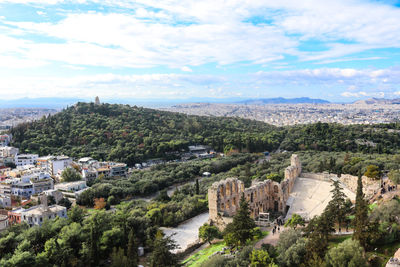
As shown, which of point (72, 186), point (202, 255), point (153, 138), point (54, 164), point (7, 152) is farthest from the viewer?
point (153, 138)

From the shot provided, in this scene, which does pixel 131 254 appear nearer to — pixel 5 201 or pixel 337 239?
pixel 337 239

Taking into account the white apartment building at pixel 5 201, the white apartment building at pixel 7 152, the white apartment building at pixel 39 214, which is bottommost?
the white apartment building at pixel 5 201

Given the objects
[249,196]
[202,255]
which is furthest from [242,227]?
[249,196]

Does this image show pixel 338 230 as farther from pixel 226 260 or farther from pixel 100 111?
pixel 100 111

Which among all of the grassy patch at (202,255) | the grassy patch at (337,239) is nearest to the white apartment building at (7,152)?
the grassy patch at (202,255)

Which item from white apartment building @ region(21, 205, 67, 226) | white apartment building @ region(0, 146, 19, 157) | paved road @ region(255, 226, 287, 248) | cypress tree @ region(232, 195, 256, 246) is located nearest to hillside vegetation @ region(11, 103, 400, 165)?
white apartment building @ region(0, 146, 19, 157)

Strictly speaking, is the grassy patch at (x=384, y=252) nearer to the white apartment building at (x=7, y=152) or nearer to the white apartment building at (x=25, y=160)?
the white apartment building at (x=25, y=160)
